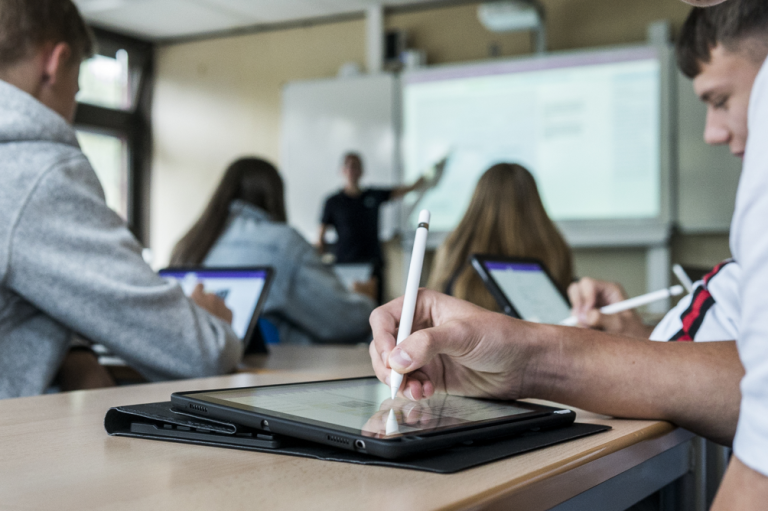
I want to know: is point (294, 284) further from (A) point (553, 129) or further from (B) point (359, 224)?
(A) point (553, 129)

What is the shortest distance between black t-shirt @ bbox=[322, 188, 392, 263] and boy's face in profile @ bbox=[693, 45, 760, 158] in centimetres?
398

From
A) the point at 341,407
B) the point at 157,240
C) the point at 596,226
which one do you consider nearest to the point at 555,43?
the point at 596,226

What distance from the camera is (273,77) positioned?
625 centimetres

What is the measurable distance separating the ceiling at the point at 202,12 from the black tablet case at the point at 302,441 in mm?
5286

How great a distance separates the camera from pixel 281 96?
6176mm

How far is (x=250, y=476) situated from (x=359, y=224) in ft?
15.9

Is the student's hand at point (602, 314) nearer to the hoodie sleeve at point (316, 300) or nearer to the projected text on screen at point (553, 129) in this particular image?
the hoodie sleeve at point (316, 300)

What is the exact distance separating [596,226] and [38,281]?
425 cm

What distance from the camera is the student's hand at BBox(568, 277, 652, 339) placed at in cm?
137

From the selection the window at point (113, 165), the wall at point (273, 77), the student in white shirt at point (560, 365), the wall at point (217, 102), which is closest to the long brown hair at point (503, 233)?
the student in white shirt at point (560, 365)

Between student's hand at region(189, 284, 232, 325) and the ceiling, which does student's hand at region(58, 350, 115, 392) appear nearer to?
A: student's hand at region(189, 284, 232, 325)

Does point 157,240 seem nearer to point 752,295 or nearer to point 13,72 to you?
point 13,72

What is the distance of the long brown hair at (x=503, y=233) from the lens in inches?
85.2

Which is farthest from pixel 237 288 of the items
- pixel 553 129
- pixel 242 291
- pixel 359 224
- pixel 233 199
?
pixel 553 129
